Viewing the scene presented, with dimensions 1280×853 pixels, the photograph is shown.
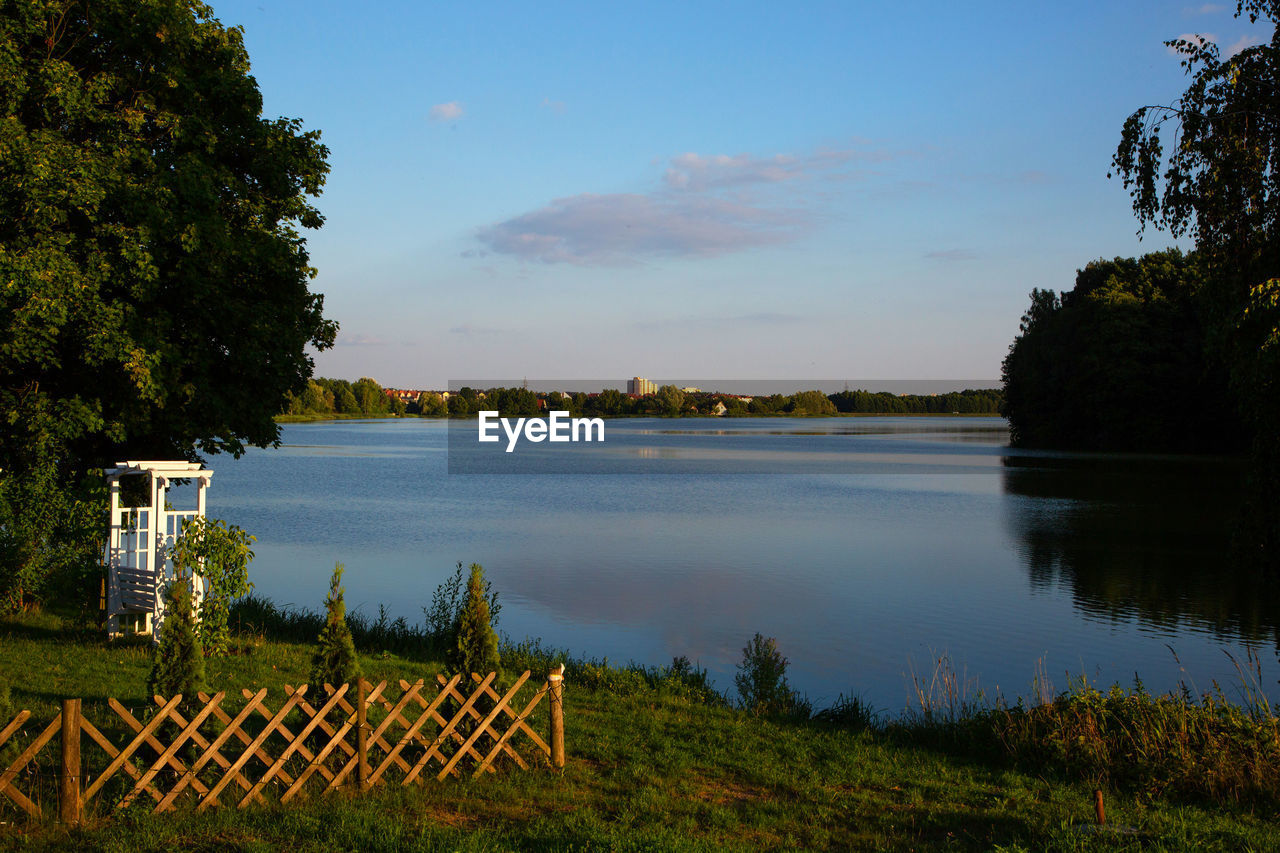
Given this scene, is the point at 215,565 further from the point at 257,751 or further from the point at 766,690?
the point at 766,690

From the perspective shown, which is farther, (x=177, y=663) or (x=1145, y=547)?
(x=1145, y=547)

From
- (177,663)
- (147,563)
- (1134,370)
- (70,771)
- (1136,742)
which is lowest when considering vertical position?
(1136,742)

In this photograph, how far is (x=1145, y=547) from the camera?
28234mm

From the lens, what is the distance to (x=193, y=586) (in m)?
12.4

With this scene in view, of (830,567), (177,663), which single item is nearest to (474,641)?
(177,663)

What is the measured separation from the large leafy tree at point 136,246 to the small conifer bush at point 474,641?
27.2 feet

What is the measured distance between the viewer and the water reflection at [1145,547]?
19.6 metres

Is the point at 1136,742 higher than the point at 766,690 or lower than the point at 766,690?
higher

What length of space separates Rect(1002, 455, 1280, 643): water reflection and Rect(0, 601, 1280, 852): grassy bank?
4.77m

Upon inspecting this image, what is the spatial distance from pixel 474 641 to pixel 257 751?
2030mm

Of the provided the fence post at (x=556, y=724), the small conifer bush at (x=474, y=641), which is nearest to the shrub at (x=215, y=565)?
the small conifer bush at (x=474, y=641)

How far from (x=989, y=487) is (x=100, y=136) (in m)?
45.3

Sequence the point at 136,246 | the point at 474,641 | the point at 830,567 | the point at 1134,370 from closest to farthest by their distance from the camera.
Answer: the point at 474,641 → the point at 136,246 → the point at 830,567 → the point at 1134,370

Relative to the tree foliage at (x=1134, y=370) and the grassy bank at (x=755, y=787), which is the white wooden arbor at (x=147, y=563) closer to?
the grassy bank at (x=755, y=787)
